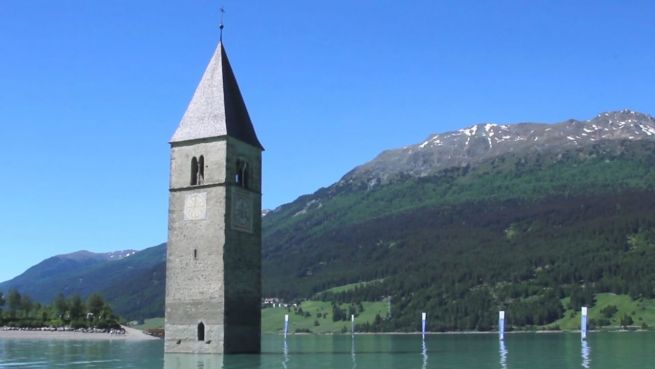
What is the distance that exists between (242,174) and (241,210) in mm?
3140

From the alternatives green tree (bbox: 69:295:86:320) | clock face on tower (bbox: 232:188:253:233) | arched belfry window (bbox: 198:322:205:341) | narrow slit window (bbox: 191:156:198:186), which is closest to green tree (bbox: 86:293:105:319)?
green tree (bbox: 69:295:86:320)

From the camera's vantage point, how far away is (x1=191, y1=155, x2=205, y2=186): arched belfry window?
63812mm

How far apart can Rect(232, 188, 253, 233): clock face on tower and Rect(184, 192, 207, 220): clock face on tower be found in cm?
209

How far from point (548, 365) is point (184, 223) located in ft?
88.9

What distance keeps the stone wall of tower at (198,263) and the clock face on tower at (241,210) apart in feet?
3.99

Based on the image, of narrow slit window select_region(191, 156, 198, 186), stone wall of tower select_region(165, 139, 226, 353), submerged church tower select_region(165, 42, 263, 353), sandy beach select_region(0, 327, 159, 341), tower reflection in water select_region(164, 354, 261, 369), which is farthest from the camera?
sandy beach select_region(0, 327, 159, 341)

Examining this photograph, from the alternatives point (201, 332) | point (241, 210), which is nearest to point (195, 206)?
point (241, 210)

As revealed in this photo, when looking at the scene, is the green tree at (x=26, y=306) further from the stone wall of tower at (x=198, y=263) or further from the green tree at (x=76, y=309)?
the stone wall of tower at (x=198, y=263)

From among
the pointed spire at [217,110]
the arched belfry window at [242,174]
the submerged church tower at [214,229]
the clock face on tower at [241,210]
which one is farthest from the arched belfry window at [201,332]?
the pointed spire at [217,110]

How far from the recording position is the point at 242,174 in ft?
214

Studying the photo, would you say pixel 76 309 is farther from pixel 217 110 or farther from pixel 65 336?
pixel 217 110

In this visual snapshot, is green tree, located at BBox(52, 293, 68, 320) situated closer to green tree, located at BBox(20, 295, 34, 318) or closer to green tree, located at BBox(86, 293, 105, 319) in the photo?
green tree, located at BBox(86, 293, 105, 319)

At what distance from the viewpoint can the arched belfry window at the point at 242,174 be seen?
6488 cm

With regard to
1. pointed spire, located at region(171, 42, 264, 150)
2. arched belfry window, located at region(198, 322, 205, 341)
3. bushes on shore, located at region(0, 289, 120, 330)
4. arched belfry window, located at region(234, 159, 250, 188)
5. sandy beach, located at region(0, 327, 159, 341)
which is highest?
pointed spire, located at region(171, 42, 264, 150)
